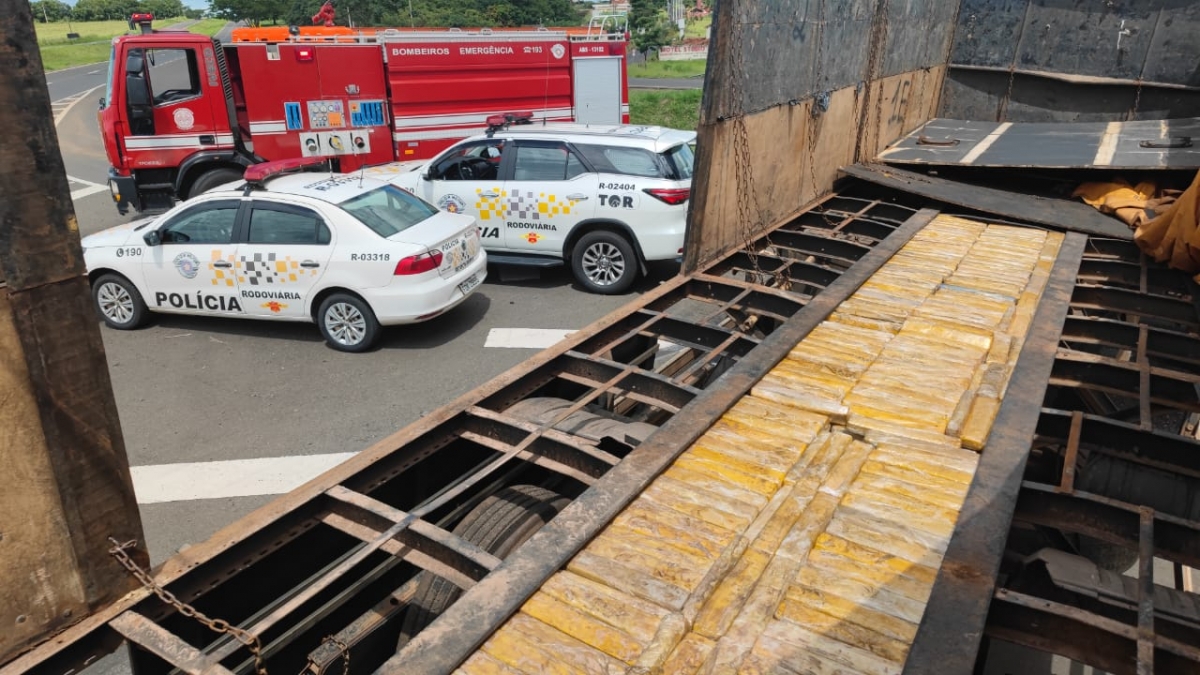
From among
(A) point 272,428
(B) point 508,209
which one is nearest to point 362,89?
(B) point 508,209

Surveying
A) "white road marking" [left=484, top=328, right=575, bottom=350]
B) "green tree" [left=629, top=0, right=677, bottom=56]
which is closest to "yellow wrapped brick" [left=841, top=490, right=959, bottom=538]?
"white road marking" [left=484, top=328, right=575, bottom=350]

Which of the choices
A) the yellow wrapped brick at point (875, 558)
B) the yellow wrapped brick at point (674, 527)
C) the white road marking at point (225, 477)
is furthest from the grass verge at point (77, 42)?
the yellow wrapped brick at point (875, 558)

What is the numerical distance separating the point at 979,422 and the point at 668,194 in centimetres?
632

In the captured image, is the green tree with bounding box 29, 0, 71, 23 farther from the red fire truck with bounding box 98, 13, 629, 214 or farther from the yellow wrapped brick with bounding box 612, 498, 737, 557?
the yellow wrapped brick with bounding box 612, 498, 737, 557

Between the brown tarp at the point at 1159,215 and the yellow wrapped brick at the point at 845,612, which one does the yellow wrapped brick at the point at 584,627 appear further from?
the brown tarp at the point at 1159,215

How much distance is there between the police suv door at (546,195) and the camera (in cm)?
1004

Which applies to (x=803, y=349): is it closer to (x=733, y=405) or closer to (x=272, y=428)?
(x=733, y=405)

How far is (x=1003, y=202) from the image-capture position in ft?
27.5

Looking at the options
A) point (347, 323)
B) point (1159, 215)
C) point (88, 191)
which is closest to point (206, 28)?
point (88, 191)

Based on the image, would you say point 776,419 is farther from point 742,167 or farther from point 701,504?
point 742,167

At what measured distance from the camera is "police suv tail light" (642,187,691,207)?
968 centimetres

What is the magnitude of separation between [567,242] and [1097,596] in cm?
815

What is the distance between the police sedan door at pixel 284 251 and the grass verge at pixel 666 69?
1632 inches

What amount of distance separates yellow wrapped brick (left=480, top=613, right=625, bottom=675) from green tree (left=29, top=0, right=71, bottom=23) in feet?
354
